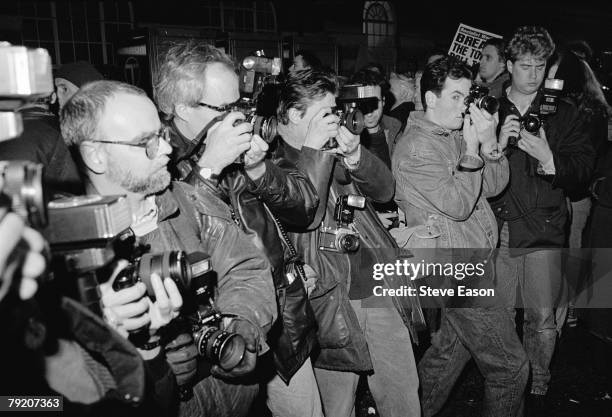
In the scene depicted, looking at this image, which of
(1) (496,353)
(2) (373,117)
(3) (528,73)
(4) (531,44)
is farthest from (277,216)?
(4) (531,44)

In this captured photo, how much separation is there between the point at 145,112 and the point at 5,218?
1.02m

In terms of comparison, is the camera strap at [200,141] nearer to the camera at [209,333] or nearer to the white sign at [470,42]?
the camera at [209,333]

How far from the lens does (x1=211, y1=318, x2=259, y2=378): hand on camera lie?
5.86 ft

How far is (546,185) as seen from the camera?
11.2ft

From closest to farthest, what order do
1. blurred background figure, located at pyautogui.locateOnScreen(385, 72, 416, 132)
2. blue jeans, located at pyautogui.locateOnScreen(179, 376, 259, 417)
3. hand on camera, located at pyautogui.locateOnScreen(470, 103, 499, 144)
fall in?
1. blue jeans, located at pyautogui.locateOnScreen(179, 376, 259, 417)
2. hand on camera, located at pyautogui.locateOnScreen(470, 103, 499, 144)
3. blurred background figure, located at pyautogui.locateOnScreen(385, 72, 416, 132)

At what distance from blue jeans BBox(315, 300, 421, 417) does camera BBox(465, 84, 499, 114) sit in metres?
1.23

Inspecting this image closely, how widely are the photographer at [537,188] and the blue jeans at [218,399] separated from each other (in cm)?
184

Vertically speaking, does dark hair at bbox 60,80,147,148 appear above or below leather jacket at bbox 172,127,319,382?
above

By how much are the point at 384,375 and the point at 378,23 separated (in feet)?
51.6

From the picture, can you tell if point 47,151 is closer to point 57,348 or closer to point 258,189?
point 258,189

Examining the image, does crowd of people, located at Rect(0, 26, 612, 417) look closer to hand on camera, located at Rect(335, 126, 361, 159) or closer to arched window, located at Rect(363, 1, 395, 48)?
hand on camera, located at Rect(335, 126, 361, 159)

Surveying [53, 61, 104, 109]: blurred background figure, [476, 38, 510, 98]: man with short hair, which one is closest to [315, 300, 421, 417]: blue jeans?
[53, 61, 104, 109]: blurred background figure

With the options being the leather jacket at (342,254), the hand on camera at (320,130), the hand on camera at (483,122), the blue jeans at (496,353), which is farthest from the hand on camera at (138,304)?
the hand on camera at (483,122)

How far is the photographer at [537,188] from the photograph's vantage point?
3334mm
